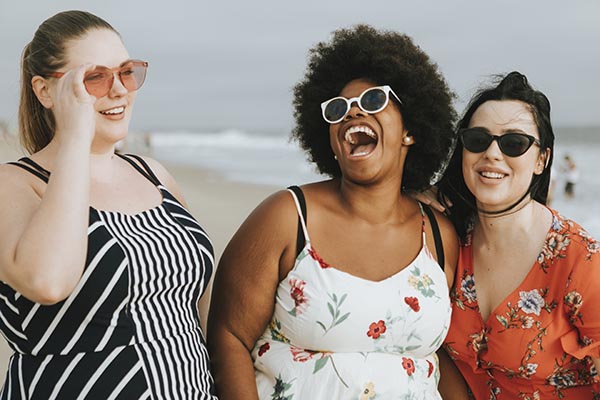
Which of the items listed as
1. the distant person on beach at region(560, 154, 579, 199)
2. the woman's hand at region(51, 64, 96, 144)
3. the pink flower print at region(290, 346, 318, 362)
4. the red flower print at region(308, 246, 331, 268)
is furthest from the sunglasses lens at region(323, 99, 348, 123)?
the distant person on beach at region(560, 154, 579, 199)

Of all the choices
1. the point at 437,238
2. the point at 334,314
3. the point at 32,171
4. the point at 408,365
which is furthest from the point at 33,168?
the point at 437,238

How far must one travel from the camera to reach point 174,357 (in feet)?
8.66

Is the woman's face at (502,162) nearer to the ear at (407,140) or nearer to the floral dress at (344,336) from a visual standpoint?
the ear at (407,140)

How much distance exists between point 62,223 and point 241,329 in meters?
1.14

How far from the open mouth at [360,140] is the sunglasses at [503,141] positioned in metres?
0.51

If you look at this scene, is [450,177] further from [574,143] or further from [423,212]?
[574,143]

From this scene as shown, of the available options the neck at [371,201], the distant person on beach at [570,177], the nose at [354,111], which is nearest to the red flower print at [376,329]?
the neck at [371,201]

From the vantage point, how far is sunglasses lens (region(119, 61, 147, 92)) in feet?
8.79

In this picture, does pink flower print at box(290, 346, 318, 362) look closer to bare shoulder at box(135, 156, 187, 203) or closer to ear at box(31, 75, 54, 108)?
bare shoulder at box(135, 156, 187, 203)

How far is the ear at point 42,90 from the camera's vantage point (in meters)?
2.58

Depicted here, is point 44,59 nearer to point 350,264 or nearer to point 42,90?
point 42,90

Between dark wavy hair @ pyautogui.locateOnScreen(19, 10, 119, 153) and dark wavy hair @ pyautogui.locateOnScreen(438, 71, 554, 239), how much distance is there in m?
1.81

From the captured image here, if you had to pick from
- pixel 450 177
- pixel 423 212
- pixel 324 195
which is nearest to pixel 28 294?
pixel 324 195

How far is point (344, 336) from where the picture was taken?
9.66ft
